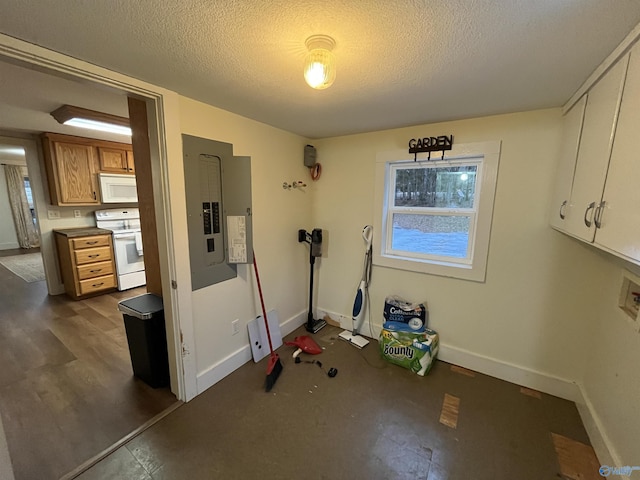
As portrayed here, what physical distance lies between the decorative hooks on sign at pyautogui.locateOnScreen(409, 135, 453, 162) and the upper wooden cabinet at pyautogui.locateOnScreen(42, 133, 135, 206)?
13.7 feet

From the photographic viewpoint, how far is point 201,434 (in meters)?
1.69

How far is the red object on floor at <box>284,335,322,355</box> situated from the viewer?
257 centimetres

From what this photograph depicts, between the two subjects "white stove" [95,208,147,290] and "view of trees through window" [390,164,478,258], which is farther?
"white stove" [95,208,147,290]

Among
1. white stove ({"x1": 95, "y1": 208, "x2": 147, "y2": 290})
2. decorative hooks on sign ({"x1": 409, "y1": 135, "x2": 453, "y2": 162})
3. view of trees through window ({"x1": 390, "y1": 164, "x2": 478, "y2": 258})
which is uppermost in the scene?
decorative hooks on sign ({"x1": 409, "y1": 135, "x2": 453, "y2": 162})

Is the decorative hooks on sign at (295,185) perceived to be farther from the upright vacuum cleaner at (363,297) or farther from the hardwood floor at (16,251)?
the hardwood floor at (16,251)

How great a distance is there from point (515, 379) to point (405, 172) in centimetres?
199

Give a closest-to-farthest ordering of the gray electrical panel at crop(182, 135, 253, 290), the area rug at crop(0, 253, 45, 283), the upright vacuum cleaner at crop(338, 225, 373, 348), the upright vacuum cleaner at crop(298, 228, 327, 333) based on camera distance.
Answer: the gray electrical panel at crop(182, 135, 253, 290), the upright vacuum cleaner at crop(338, 225, 373, 348), the upright vacuum cleaner at crop(298, 228, 327, 333), the area rug at crop(0, 253, 45, 283)

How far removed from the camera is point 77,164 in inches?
142

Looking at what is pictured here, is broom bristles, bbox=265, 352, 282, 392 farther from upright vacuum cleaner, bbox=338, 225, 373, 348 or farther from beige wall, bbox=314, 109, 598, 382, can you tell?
beige wall, bbox=314, 109, 598, 382

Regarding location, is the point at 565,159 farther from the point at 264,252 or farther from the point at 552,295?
the point at 264,252

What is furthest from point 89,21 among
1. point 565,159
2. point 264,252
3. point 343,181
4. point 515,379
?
point 515,379

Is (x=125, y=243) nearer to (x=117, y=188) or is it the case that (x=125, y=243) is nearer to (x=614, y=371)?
(x=117, y=188)

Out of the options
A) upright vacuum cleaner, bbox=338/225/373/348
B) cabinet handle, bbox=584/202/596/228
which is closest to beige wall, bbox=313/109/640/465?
upright vacuum cleaner, bbox=338/225/373/348

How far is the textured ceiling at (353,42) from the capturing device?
92cm
